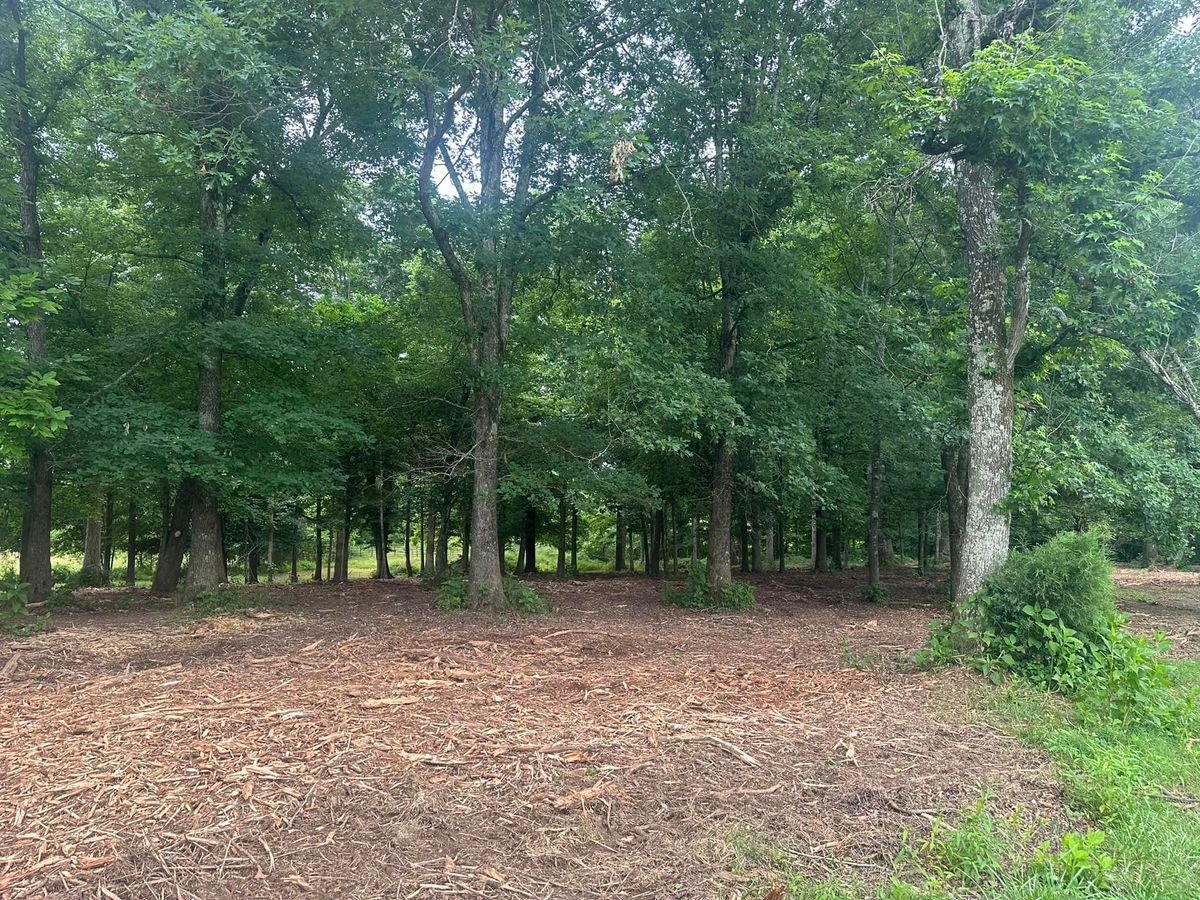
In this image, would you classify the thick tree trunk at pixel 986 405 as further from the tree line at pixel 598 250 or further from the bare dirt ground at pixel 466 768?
the bare dirt ground at pixel 466 768

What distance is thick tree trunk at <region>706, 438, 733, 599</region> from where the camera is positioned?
38.7ft

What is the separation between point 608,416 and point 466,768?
5.96 m

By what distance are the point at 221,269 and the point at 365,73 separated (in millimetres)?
3699

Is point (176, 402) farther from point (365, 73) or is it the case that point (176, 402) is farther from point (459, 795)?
point (459, 795)

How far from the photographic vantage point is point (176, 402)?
36.7 ft

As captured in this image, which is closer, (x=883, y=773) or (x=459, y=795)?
(x=459, y=795)

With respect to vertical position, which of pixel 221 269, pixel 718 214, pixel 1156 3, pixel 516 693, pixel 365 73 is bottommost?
pixel 516 693

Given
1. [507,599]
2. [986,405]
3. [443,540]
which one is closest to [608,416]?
[507,599]

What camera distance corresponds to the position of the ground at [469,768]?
278 cm

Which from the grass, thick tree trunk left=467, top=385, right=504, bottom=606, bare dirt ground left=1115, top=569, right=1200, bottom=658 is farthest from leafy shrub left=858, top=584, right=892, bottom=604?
the grass

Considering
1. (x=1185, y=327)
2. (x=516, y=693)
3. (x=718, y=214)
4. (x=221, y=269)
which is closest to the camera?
(x=516, y=693)

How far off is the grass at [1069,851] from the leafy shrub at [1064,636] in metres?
1.03

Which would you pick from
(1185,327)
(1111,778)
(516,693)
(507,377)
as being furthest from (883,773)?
(507,377)

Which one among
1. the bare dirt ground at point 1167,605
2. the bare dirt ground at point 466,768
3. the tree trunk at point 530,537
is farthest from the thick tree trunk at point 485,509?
the tree trunk at point 530,537
